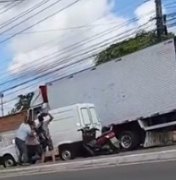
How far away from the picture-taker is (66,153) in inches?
903

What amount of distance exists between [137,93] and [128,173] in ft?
33.7

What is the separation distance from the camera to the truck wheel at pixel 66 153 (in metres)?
22.7

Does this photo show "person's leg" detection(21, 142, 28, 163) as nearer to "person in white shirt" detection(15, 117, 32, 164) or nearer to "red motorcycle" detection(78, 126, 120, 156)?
"person in white shirt" detection(15, 117, 32, 164)

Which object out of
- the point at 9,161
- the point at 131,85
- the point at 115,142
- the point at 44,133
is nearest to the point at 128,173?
the point at 44,133

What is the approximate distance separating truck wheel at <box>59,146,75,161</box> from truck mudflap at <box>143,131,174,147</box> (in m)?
2.84

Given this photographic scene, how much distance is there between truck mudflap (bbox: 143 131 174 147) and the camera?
22750 mm

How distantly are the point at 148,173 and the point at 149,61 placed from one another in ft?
35.1

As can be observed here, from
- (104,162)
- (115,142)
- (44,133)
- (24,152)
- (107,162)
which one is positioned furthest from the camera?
(115,142)

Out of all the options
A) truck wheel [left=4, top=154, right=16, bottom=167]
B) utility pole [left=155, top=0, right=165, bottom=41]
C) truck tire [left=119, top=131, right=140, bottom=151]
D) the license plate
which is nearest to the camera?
truck tire [left=119, top=131, right=140, bottom=151]

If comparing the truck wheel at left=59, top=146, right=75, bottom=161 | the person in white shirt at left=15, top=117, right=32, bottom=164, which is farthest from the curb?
the truck wheel at left=59, top=146, right=75, bottom=161

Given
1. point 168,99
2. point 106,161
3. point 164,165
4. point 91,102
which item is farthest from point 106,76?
point 164,165

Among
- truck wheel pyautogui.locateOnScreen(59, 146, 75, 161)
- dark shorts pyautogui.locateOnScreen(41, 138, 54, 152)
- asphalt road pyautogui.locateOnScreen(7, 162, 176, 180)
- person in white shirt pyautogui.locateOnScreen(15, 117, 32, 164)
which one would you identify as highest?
person in white shirt pyautogui.locateOnScreen(15, 117, 32, 164)

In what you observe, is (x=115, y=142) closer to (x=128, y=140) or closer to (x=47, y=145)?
(x=128, y=140)

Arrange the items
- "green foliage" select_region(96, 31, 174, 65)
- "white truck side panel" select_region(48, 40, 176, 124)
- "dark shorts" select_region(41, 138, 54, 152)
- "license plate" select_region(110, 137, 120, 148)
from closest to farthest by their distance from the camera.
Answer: "dark shorts" select_region(41, 138, 54, 152), "white truck side panel" select_region(48, 40, 176, 124), "license plate" select_region(110, 137, 120, 148), "green foliage" select_region(96, 31, 174, 65)
